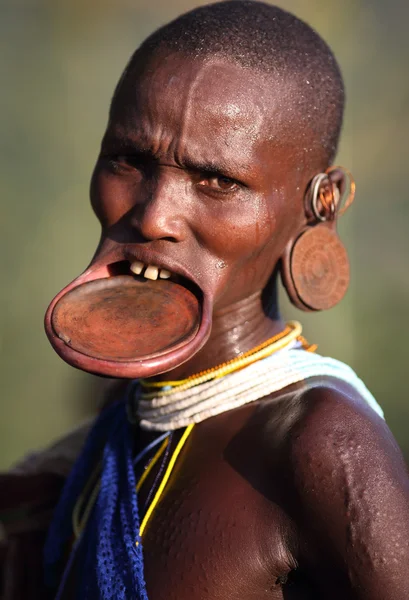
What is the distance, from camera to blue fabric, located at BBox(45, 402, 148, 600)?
5.80 ft

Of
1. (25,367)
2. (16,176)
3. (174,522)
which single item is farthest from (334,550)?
(16,176)

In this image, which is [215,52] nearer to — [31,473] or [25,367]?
[31,473]

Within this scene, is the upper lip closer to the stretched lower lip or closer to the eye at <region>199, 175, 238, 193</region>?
the stretched lower lip

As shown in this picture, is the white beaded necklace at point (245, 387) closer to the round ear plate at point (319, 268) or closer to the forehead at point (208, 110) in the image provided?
the round ear plate at point (319, 268)

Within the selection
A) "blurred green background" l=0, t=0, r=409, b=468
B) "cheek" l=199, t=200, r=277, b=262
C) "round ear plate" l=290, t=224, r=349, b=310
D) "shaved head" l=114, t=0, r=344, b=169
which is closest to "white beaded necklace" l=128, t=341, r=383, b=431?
"round ear plate" l=290, t=224, r=349, b=310

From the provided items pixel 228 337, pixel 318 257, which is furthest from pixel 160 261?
pixel 318 257

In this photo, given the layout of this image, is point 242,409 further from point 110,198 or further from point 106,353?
point 110,198

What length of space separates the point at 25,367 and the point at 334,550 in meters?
5.56

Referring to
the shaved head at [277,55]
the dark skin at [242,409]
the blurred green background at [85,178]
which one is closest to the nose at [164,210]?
the dark skin at [242,409]

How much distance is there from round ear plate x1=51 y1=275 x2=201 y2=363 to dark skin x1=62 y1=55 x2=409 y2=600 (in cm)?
8

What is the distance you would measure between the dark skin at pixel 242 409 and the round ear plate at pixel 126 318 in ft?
0.26

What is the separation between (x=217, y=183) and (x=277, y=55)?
0.34 m

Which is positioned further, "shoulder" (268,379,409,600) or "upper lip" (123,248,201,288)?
"upper lip" (123,248,201,288)

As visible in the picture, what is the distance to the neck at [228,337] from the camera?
206 centimetres
